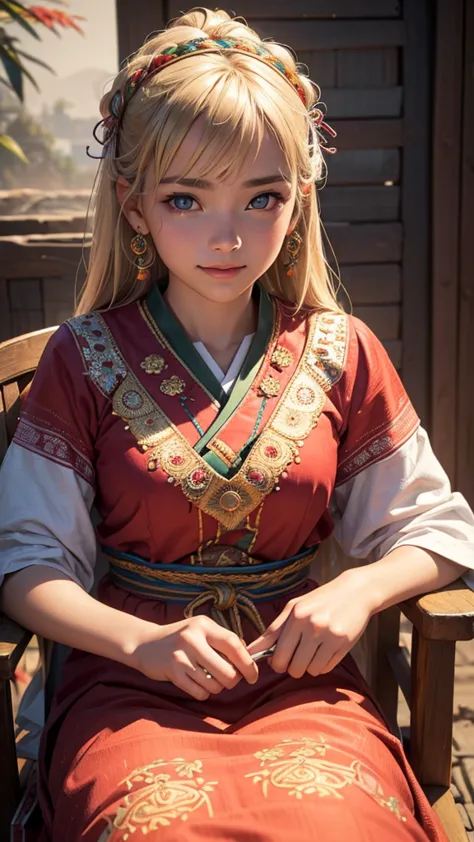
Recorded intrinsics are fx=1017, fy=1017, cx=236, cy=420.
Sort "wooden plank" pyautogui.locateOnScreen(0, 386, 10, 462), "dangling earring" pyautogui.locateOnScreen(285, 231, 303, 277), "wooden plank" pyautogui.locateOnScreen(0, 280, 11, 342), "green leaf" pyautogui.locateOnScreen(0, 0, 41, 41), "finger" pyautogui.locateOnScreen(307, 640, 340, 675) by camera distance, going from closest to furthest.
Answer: "finger" pyautogui.locateOnScreen(307, 640, 340, 675) → "dangling earring" pyautogui.locateOnScreen(285, 231, 303, 277) → "wooden plank" pyautogui.locateOnScreen(0, 386, 10, 462) → "wooden plank" pyautogui.locateOnScreen(0, 280, 11, 342) → "green leaf" pyautogui.locateOnScreen(0, 0, 41, 41)

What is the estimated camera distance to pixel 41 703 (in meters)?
2.31

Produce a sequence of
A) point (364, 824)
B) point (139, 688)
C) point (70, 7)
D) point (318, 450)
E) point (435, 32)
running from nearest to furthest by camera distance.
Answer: point (364, 824) → point (139, 688) → point (318, 450) → point (435, 32) → point (70, 7)

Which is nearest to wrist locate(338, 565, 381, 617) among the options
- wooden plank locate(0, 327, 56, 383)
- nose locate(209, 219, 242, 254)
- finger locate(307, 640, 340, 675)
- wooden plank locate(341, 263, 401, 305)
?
finger locate(307, 640, 340, 675)

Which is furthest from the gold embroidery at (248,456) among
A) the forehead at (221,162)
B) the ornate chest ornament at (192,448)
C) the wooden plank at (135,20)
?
the wooden plank at (135,20)

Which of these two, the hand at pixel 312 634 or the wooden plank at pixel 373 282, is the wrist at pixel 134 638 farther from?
the wooden plank at pixel 373 282

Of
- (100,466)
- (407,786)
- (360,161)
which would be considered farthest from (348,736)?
(360,161)

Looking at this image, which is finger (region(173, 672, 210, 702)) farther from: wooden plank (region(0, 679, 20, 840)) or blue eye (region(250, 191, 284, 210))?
blue eye (region(250, 191, 284, 210))

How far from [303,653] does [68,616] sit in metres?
0.42

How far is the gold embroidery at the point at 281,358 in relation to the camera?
203 centimetres

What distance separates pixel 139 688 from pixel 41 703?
0.57 metres

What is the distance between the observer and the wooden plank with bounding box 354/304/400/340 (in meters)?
3.93

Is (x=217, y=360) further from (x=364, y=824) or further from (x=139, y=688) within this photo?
(x=364, y=824)

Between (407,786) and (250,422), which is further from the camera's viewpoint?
(250,422)

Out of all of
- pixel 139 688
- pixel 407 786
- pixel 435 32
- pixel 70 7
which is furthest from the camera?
pixel 70 7
